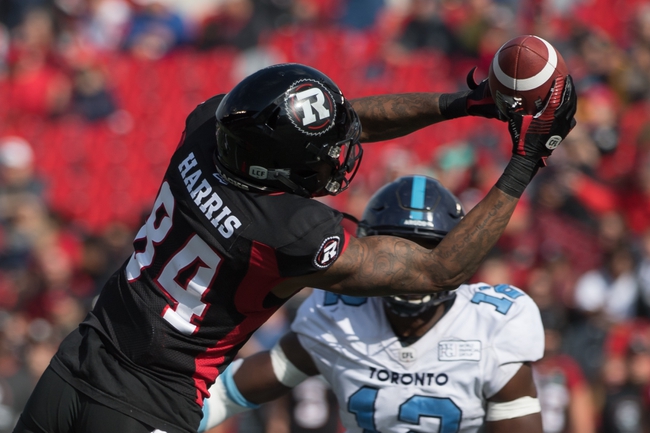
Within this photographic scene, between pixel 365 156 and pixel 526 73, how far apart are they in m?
6.28

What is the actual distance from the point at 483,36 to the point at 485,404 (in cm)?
638

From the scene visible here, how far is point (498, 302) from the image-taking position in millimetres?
3699

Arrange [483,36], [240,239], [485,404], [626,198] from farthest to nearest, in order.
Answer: [483,36], [626,198], [485,404], [240,239]

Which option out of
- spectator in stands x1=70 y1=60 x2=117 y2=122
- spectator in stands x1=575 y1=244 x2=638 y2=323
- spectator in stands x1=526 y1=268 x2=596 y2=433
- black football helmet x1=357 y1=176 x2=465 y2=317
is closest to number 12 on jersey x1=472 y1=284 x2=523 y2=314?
black football helmet x1=357 y1=176 x2=465 y2=317

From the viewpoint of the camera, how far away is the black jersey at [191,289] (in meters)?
2.85

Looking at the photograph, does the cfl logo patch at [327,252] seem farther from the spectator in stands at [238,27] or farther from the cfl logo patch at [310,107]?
the spectator in stands at [238,27]

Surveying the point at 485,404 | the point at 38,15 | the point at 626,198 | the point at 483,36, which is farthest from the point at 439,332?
the point at 38,15

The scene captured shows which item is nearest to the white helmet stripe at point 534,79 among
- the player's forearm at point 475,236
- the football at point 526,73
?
the football at point 526,73

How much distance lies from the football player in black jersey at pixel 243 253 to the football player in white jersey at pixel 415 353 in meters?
0.67

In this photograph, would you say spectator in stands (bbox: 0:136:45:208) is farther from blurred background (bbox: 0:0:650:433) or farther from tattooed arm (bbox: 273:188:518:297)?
tattooed arm (bbox: 273:188:518:297)

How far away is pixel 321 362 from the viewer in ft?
12.4

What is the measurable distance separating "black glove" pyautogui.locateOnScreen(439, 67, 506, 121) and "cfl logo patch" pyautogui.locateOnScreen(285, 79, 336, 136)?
59 centimetres

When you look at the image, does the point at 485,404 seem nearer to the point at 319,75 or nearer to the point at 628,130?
the point at 319,75

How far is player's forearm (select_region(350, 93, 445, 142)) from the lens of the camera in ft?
11.7
